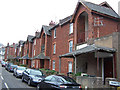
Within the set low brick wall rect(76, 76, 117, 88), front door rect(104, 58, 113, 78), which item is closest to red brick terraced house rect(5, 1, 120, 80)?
front door rect(104, 58, 113, 78)

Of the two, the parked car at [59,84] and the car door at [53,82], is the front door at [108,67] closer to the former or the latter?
the parked car at [59,84]

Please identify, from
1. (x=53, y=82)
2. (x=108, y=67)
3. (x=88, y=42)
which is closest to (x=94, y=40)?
(x=88, y=42)

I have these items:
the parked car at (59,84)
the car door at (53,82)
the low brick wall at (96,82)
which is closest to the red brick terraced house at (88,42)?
the low brick wall at (96,82)

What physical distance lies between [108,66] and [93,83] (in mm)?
4552

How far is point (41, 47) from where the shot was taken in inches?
1172

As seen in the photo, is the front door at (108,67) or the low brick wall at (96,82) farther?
the front door at (108,67)

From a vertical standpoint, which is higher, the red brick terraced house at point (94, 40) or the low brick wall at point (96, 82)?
the red brick terraced house at point (94, 40)

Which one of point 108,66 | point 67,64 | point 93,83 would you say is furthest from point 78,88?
point 67,64

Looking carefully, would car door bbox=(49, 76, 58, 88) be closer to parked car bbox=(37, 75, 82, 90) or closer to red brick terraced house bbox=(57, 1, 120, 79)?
parked car bbox=(37, 75, 82, 90)

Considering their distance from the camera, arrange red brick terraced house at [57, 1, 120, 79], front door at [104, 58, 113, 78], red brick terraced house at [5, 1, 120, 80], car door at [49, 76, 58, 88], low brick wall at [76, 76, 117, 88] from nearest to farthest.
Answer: car door at [49, 76, 58, 88] → low brick wall at [76, 76, 117, 88] → red brick terraced house at [5, 1, 120, 80] → red brick terraced house at [57, 1, 120, 79] → front door at [104, 58, 113, 78]

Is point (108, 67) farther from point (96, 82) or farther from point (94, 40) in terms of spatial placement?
point (96, 82)

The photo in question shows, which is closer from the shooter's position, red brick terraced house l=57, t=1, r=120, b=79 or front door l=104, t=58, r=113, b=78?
red brick terraced house l=57, t=1, r=120, b=79

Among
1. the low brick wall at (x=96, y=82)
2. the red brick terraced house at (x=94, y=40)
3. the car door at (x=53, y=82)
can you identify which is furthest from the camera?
the red brick terraced house at (x=94, y=40)

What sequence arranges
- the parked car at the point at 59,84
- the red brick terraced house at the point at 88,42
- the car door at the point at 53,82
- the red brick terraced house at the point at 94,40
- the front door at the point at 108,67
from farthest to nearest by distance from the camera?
1. the front door at the point at 108,67
2. the red brick terraced house at the point at 94,40
3. the red brick terraced house at the point at 88,42
4. the car door at the point at 53,82
5. the parked car at the point at 59,84
